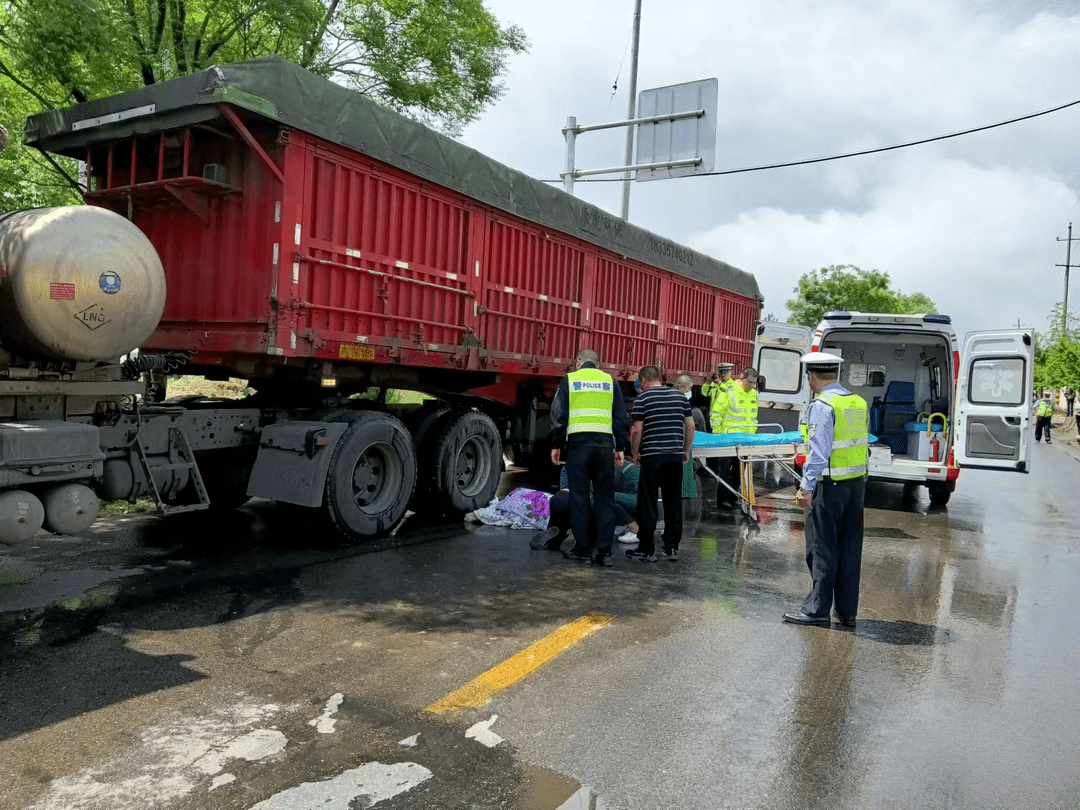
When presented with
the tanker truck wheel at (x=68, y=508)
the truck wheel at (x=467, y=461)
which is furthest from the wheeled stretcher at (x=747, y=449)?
the tanker truck wheel at (x=68, y=508)

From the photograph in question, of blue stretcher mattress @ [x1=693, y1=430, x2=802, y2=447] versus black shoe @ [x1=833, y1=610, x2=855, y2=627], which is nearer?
black shoe @ [x1=833, y1=610, x2=855, y2=627]

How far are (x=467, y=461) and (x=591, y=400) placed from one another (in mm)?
2246

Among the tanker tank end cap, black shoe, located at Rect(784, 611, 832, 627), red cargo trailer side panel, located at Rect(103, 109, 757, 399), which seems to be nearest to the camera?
black shoe, located at Rect(784, 611, 832, 627)

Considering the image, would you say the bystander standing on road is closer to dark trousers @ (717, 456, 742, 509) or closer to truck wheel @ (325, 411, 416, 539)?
dark trousers @ (717, 456, 742, 509)

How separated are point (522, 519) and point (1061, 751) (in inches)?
198

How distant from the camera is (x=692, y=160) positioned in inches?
582

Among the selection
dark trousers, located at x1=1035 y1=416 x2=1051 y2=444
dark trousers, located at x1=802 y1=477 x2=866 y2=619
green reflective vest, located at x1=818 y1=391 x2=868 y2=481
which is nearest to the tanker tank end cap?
green reflective vest, located at x1=818 y1=391 x2=868 y2=481

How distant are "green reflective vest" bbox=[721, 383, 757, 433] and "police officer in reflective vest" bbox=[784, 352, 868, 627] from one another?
467 cm

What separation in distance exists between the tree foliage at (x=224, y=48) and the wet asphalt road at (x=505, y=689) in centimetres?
535

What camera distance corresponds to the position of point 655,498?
675cm

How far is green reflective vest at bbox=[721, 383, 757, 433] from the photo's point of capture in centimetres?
984

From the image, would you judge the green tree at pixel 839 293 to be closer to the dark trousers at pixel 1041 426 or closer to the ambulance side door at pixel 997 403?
the dark trousers at pixel 1041 426

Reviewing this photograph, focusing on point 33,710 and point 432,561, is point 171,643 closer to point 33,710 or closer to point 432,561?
point 33,710

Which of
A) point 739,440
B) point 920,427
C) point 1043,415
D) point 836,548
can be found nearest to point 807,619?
point 836,548
